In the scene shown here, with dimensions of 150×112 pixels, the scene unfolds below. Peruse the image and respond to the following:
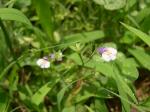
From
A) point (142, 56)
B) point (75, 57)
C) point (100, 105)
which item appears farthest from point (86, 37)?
point (100, 105)

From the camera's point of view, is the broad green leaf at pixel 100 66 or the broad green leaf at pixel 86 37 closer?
the broad green leaf at pixel 100 66

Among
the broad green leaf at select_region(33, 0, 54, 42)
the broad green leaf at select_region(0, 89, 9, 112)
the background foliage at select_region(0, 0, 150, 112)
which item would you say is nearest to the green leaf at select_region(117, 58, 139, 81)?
the background foliage at select_region(0, 0, 150, 112)

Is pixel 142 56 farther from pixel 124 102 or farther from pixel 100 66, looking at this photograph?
pixel 124 102

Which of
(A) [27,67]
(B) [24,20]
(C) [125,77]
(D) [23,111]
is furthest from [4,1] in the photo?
(C) [125,77]

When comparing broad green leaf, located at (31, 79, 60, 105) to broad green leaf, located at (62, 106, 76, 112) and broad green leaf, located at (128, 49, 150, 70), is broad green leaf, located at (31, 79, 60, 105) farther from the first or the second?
broad green leaf, located at (128, 49, 150, 70)

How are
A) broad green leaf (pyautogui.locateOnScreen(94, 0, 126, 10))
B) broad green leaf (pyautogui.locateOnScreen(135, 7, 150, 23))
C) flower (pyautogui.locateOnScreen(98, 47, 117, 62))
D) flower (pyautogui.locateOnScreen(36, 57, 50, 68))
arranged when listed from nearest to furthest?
flower (pyautogui.locateOnScreen(98, 47, 117, 62)), flower (pyautogui.locateOnScreen(36, 57, 50, 68)), broad green leaf (pyautogui.locateOnScreen(94, 0, 126, 10)), broad green leaf (pyautogui.locateOnScreen(135, 7, 150, 23))

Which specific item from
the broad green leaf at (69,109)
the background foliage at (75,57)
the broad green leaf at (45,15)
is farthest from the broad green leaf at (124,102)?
the broad green leaf at (45,15)

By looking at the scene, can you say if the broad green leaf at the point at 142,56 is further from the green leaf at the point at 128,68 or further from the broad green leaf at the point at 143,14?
the broad green leaf at the point at 143,14
